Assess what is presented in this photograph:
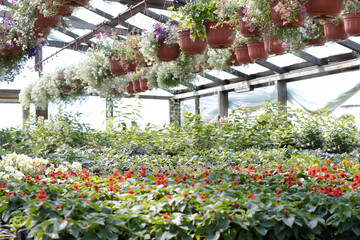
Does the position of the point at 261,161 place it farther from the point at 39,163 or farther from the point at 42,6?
the point at 42,6

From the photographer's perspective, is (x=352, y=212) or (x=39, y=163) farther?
(x=39, y=163)

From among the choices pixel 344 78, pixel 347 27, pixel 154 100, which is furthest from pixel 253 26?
pixel 154 100

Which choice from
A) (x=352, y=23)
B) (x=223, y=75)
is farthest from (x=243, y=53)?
(x=223, y=75)

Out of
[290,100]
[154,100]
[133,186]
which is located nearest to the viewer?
[133,186]

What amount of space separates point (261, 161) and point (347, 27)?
1333 mm

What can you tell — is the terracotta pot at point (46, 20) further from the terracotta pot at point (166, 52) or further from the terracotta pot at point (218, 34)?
the terracotta pot at point (218, 34)

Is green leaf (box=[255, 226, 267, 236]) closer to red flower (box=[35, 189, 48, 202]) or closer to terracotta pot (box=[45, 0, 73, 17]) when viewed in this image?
red flower (box=[35, 189, 48, 202])

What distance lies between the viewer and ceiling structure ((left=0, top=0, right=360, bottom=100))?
6016mm

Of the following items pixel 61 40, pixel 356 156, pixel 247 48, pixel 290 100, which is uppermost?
pixel 61 40

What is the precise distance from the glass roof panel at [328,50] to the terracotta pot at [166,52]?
2.85m

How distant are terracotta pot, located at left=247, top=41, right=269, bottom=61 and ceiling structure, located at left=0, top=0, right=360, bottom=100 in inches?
43.8

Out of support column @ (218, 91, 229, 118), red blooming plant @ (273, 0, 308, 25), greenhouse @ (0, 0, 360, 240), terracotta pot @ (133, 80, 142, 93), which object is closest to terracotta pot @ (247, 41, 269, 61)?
greenhouse @ (0, 0, 360, 240)

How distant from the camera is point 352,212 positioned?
1.77 m

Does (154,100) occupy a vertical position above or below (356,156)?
above
